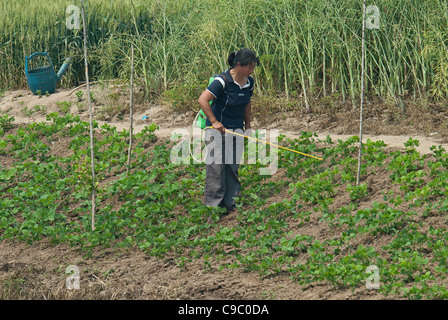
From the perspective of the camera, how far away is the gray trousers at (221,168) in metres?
6.23

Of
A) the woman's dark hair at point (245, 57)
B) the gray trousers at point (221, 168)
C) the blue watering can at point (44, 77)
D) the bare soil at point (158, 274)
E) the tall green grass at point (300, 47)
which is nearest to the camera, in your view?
the bare soil at point (158, 274)

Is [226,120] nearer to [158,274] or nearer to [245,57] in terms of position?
[245,57]

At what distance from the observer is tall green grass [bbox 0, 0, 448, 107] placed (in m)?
8.53

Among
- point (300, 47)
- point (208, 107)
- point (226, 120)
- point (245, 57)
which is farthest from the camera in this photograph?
point (300, 47)

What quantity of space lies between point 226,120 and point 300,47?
3.61 m

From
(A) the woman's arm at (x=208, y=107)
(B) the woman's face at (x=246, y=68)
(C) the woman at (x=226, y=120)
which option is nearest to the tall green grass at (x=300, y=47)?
(C) the woman at (x=226, y=120)

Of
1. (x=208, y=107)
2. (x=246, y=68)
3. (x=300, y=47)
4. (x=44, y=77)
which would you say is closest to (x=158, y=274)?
(x=208, y=107)

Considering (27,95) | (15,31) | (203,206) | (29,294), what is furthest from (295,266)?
(15,31)

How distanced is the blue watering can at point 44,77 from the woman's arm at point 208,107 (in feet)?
20.2

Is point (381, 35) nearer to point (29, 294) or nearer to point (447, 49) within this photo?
point (447, 49)

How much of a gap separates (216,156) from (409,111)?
3377mm

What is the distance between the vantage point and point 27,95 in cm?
1162

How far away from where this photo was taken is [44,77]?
1130 cm

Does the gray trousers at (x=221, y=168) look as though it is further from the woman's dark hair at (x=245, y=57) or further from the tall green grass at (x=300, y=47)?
the tall green grass at (x=300, y=47)
